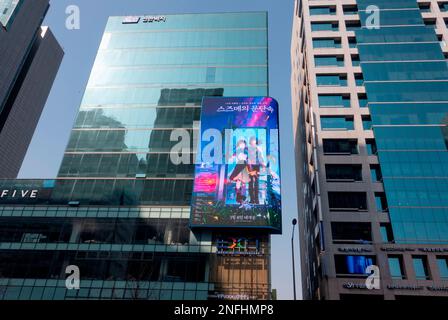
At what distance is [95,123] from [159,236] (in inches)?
1027

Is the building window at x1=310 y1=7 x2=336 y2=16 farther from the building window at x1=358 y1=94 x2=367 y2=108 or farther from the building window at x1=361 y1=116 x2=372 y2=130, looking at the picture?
the building window at x1=361 y1=116 x2=372 y2=130

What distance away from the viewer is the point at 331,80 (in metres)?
56.9

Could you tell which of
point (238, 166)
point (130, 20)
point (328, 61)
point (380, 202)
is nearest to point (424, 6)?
point (328, 61)

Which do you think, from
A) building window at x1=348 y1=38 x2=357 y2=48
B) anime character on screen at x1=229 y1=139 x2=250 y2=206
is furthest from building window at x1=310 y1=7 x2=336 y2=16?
anime character on screen at x1=229 y1=139 x2=250 y2=206

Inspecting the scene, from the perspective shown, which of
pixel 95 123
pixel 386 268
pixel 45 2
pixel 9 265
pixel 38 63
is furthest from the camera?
pixel 38 63

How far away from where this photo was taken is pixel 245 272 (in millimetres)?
42344

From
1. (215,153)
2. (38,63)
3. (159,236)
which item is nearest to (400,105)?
(215,153)

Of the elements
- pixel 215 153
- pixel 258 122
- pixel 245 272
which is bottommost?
pixel 245 272

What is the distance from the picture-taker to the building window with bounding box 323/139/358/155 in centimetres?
5050

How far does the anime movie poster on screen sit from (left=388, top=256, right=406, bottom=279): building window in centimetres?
1541

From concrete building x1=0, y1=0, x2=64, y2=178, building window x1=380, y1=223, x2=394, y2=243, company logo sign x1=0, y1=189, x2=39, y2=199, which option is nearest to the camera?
building window x1=380, y1=223, x2=394, y2=243

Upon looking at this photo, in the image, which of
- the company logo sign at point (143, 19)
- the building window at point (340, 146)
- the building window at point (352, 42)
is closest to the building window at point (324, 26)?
the building window at point (352, 42)

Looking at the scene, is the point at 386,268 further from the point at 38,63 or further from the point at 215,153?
the point at 38,63
